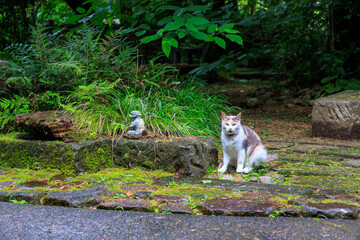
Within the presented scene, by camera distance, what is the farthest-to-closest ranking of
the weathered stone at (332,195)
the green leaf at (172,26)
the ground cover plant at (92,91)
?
the green leaf at (172,26), the ground cover plant at (92,91), the weathered stone at (332,195)

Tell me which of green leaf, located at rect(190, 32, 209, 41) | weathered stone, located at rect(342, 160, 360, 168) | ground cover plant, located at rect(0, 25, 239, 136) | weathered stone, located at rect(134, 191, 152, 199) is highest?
green leaf, located at rect(190, 32, 209, 41)

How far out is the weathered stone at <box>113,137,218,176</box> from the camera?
3.57 m

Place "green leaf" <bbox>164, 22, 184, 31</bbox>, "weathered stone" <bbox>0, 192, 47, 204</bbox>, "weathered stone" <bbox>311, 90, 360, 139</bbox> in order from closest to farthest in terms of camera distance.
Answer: "weathered stone" <bbox>0, 192, 47, 204</bbox> → "green leaf" <bbox>164, 22, 184, 31</bbox> → "weathered stone" <bbox>311, 90, 360, 139</bbox>

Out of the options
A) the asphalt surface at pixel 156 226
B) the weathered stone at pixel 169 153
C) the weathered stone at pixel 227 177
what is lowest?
the weathered stone at pixel 227 177

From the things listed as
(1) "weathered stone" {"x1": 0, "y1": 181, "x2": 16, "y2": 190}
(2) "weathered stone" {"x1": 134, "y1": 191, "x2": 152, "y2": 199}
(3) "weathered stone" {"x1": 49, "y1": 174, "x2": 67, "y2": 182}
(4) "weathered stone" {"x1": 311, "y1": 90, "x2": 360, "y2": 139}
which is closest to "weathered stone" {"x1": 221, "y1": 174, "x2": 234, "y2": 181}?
(2) "weathered stone" {"x1": 134, "y1": 191, "x2": 152, "y2": 199}

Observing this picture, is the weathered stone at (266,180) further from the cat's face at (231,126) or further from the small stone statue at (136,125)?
the small stone statue at (136,125)

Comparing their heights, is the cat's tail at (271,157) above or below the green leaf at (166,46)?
below

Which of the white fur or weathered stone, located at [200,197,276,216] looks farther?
the white fur

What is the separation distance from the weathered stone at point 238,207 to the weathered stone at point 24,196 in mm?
1250

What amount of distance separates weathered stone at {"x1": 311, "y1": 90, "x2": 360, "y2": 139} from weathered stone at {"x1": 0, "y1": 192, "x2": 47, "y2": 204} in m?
3.94

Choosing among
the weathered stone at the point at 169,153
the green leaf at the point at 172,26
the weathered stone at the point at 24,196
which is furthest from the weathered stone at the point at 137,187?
the green leaf at the point at 172,26

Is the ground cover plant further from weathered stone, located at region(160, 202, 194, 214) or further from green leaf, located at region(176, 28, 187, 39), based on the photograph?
weathered stone, located at region(160, 202, 194, 214)

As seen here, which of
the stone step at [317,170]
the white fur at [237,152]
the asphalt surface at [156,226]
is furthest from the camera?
the white fur at [237,152]

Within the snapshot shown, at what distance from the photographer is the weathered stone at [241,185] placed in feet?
9.78
